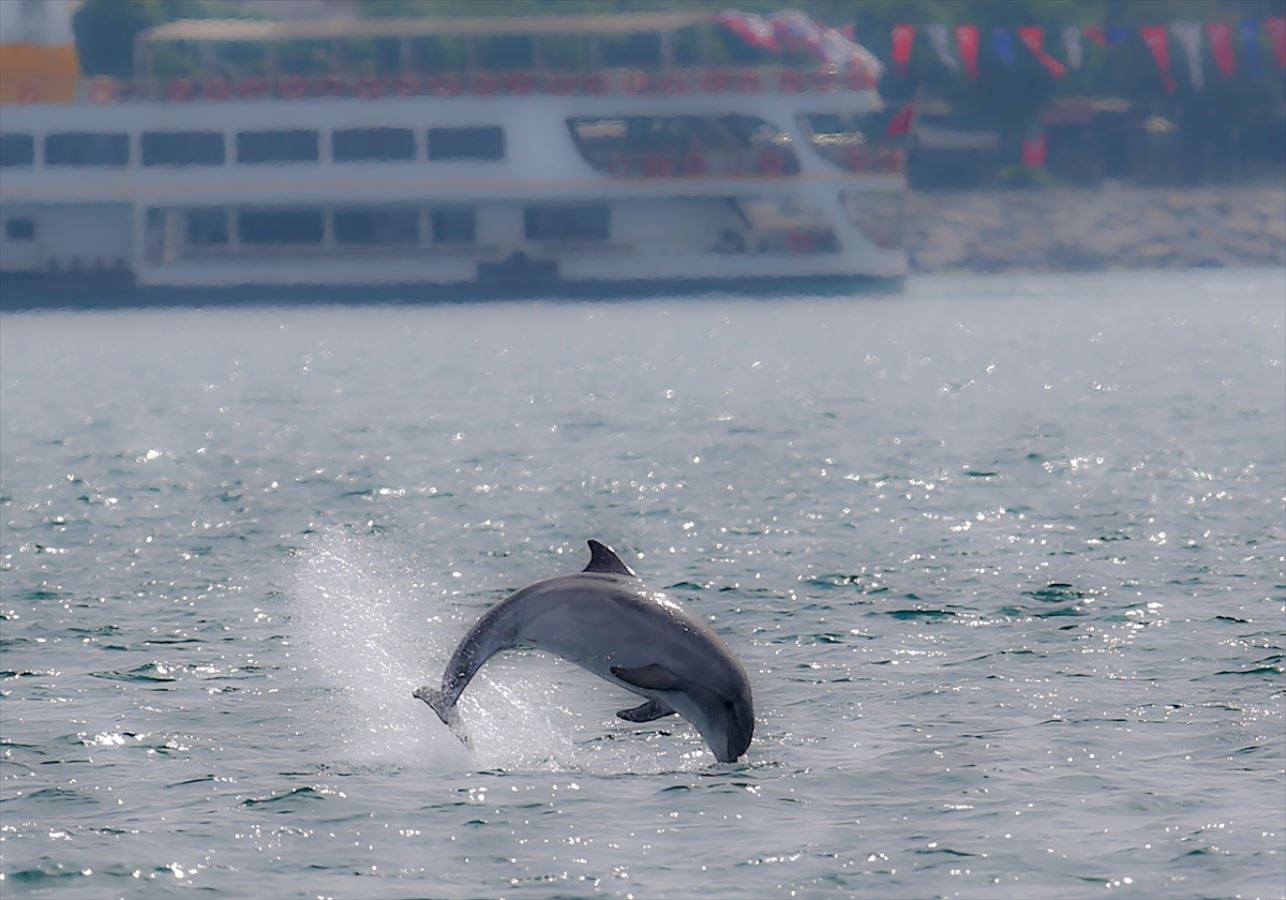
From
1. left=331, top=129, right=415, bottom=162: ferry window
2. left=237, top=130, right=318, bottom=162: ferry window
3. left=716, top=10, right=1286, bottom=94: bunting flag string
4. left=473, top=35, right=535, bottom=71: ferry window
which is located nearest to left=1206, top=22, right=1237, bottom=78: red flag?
left=716, top=10, right=1286, bottom=94: bunting flag string

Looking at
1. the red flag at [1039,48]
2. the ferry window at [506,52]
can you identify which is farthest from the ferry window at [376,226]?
the red flag at [1039,48]

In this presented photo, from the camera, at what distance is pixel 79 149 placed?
105 metres

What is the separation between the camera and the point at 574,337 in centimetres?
8256

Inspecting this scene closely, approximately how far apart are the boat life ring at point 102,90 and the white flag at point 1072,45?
53.4 meters

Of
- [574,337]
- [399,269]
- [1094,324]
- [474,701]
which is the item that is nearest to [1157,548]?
[474,701]

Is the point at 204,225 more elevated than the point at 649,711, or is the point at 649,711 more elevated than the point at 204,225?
the point at 649,711

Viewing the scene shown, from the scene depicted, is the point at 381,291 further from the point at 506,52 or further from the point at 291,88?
the point at 506,52

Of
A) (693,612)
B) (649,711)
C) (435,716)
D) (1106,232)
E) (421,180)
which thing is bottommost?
(1106,232)

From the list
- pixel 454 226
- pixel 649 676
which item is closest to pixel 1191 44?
pixel 454 226

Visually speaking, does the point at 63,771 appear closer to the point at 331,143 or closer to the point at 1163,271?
the point at 331,143

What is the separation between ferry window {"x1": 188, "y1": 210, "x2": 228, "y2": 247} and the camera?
107750mm

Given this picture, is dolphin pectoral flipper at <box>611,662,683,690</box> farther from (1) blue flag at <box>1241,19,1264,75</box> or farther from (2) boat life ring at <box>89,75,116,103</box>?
(1) blue flag at <box>1241,19,1264,75</box>

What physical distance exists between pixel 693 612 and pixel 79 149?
91.1 metres

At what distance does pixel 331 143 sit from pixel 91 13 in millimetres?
25542
